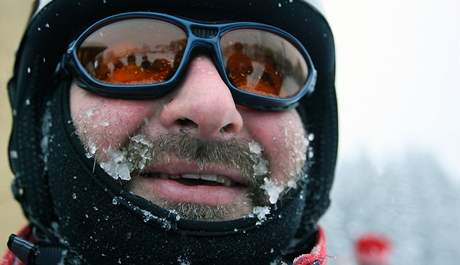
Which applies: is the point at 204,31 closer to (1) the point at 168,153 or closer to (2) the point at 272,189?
(1) the point at 168,153

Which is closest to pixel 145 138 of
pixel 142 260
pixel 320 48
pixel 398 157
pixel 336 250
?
pixel 142 260

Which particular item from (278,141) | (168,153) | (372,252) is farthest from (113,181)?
(372,252)

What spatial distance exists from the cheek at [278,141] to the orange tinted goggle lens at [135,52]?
302 mm

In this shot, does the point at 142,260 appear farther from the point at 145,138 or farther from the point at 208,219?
the point at 145,138

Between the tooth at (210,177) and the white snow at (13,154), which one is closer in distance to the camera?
the tooth at (210,177)

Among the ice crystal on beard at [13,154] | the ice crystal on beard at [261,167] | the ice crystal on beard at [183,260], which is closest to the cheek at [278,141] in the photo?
the ice crystal on beard at [261,167]

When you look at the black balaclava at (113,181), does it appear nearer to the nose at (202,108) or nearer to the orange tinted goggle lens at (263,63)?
the orange tinted goggle lens at (263,63)

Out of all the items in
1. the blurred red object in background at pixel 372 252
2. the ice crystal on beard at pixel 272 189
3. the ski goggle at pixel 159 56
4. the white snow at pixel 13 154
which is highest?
the ski goggle at pixel 159 56

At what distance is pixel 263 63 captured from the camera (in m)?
1.60

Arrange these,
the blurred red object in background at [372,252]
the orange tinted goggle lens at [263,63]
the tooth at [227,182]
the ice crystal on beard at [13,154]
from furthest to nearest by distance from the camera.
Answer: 1. the blurred red object in background at [372,252]
2. the ice crystal on beard at [13,154]
3. the orange tinted goggle lens at [263,63]
4. the tooth at [227,182]

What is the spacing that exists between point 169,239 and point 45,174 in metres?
0.67

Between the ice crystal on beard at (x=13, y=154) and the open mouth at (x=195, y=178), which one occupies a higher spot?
the open mouth at (x=195, y=178)

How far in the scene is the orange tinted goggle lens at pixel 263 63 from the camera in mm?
1522

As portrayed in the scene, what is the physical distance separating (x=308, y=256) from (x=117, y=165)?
0.66 meters
